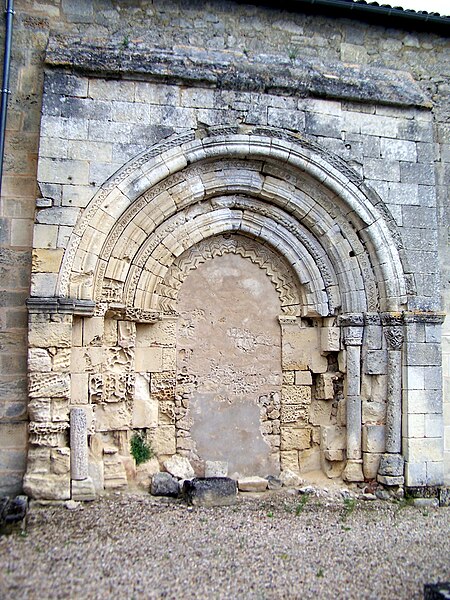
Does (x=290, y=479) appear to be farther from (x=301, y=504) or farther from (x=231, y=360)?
(x=231, y=360)

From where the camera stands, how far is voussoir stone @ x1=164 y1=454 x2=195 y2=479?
5.80 metres

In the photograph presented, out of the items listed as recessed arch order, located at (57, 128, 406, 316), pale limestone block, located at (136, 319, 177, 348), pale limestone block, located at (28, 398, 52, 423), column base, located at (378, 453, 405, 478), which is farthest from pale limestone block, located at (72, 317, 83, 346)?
column base, located at (378, 453, 405, 478)

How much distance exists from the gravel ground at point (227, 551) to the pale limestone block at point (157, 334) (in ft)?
5.18

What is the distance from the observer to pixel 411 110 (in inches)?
248

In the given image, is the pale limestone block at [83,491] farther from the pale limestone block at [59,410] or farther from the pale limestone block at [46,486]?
the pale limestone block at [59,410]

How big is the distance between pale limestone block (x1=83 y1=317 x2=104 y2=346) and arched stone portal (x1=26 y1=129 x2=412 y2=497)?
0.01 meters

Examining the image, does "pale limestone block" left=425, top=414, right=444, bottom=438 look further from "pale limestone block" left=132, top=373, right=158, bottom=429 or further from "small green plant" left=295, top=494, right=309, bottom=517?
"pale limestone block" left=132, top=373, right=158, bottom=429

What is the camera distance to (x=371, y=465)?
5953 mm

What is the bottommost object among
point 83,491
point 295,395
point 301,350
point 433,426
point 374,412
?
point 83,491

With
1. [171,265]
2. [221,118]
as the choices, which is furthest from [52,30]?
[171,265]

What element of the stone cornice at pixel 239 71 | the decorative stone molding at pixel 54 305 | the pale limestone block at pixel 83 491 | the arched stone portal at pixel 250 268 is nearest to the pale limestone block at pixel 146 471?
the arched stone portal at pixel 250 268

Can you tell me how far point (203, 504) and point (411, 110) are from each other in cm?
486

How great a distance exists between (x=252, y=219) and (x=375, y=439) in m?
2.78

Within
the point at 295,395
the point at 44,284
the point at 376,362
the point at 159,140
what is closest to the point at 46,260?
the point at 44,284
